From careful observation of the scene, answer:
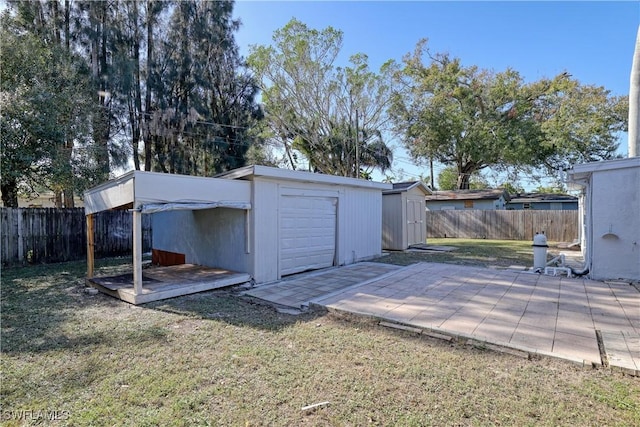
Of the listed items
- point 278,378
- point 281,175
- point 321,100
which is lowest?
point 278,378

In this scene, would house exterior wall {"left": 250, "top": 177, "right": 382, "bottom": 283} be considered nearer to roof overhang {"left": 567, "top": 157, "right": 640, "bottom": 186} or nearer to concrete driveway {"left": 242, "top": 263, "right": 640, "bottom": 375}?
concrete driveway {"left": 242, "top": 263, "right": 640, "bottom": 375}

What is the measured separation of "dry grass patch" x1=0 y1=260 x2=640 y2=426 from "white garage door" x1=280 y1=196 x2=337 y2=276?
263cm

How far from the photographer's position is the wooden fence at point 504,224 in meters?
14.1

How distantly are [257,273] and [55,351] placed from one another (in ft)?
A: 10.5

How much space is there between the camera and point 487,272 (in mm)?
6949

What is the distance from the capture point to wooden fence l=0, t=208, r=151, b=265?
810cm

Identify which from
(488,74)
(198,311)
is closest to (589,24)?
(488,74)

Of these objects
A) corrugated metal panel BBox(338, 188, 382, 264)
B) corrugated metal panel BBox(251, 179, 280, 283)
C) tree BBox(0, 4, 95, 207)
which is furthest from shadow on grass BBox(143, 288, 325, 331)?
tree BBox(0, 4, 95, 207)

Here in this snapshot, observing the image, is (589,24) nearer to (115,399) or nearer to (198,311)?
(198,311)

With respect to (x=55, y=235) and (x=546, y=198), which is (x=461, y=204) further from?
(x=55, y=235)

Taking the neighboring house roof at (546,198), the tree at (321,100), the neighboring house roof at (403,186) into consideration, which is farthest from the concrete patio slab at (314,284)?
the neighboring house roof at (546,198)

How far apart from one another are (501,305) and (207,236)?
5.70 metres

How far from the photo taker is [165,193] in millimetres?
5023

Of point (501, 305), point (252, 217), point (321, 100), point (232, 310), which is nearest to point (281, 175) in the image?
point (252, 217)
